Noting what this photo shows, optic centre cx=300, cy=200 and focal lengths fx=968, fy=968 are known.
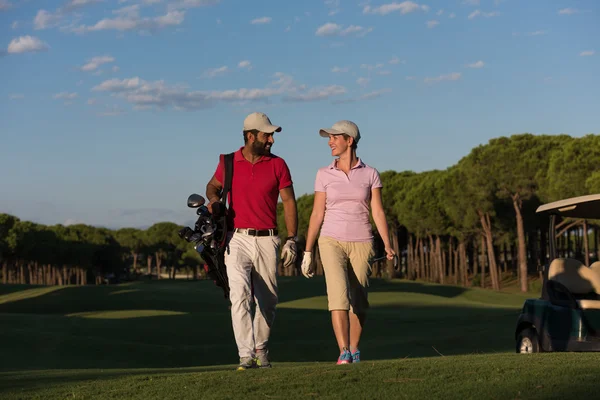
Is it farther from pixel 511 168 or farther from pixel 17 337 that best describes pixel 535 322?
pixel 511 168

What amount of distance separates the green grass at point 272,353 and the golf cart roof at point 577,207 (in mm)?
2198

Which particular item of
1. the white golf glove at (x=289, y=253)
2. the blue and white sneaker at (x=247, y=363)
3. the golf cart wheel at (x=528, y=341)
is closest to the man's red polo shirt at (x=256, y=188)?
the white golf glove at (x=289, y=253)

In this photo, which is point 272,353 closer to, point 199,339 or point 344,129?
point 199,339

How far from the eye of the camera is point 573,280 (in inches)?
500

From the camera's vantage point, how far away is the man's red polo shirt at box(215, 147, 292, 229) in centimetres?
1109

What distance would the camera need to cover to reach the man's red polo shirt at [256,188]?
1109 cm

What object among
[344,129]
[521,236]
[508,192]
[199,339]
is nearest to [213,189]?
[344,129]

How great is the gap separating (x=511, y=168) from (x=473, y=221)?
8094mm

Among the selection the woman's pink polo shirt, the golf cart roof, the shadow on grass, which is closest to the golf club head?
the woman's pink polo shirt

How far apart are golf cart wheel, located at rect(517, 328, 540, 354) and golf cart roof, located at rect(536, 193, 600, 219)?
5.33 ft

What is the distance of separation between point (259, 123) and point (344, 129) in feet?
3.29

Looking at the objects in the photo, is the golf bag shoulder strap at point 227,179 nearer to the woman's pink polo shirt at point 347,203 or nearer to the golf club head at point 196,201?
the golf club head at point 196,201

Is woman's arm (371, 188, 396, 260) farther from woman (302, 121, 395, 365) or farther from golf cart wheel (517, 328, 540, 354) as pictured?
golf cart wheel (517, 328, 540, 354)

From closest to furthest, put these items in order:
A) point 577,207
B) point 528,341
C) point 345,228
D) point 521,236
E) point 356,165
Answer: point 345,228, point 356,165, point 577,207, point 528,341, point 521,236
